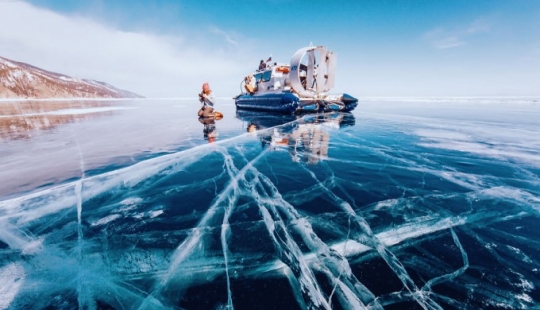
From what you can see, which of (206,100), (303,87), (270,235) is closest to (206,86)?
(206,100)

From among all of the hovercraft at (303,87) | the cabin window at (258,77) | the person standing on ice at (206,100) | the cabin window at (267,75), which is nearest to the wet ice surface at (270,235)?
the person standing on ice at (206,100)

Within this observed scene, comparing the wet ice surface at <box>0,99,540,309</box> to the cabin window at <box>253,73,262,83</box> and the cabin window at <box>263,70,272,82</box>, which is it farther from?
the cabin window at <box>253,73,262,83</box>

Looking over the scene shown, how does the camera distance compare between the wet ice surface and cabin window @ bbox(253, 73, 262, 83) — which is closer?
the wet ice surface

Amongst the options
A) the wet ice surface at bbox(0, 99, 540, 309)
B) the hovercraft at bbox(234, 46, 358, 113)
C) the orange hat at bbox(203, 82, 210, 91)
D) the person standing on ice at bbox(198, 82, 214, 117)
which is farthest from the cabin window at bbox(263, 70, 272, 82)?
the wet ice surface at bbox(0, 99, 540, 309)

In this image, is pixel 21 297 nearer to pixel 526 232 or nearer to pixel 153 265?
pixel 153 265

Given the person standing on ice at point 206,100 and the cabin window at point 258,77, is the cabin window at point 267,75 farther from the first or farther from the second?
the person standing on ice at point 206,100

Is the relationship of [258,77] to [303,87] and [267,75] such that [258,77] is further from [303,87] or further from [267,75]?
[303,87]
